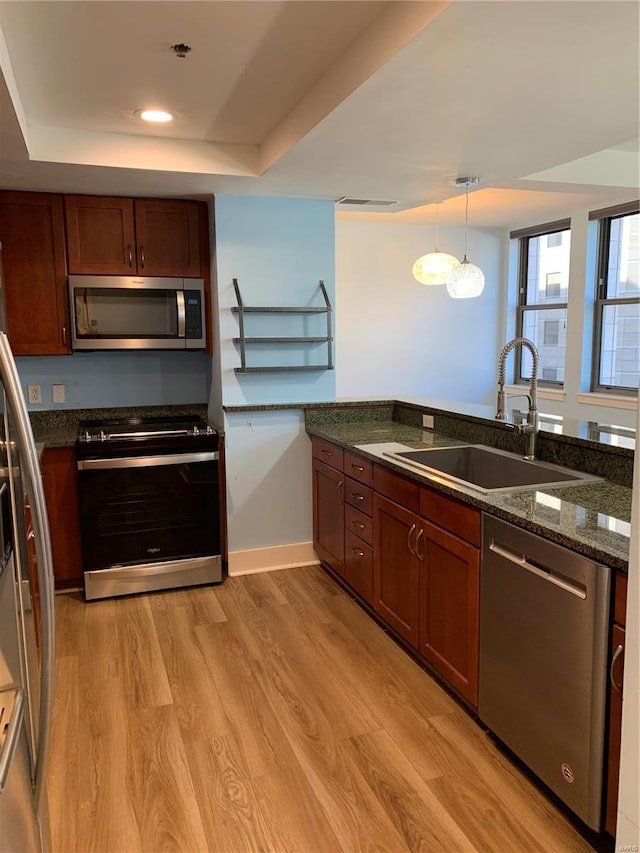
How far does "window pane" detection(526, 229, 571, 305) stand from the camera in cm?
599

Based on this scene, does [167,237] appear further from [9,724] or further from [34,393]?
[9,724]

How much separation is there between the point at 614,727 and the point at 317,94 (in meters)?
2.23

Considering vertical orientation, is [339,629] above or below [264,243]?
below

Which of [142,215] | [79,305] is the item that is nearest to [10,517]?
[79,305]

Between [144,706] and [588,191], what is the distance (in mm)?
3523

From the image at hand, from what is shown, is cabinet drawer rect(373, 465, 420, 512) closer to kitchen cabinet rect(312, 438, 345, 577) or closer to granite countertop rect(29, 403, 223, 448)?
kitchen cabinet rect(312, 438, 345, 577)

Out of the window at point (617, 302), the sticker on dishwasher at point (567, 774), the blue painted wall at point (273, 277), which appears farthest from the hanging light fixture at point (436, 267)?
the sticker on dishwasher at point (567, 774)

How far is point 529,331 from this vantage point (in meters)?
6.47

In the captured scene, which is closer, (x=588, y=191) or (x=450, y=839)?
(x=450, y=839)

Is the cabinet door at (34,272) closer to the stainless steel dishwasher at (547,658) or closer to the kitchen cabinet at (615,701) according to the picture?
the stainless steel dishwasher at (547,658)

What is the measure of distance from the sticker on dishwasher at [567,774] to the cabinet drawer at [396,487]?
3.49ft

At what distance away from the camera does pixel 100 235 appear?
349 centimetres

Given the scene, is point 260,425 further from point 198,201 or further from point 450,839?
point 450,839

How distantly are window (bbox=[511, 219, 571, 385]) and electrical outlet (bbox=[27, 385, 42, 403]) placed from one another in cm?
457
